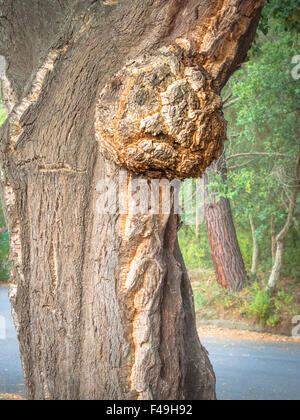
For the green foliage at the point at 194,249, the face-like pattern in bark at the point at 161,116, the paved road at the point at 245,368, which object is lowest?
the paved road at the point at 245,368

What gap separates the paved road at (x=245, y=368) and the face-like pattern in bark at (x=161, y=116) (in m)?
3.59

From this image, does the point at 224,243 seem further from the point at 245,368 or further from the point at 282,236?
the point at 245,368

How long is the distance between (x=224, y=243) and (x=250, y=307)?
5.47 feet

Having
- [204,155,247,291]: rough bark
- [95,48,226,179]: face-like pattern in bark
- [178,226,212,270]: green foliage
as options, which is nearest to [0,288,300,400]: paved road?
[204,155,247,291]: rough bark

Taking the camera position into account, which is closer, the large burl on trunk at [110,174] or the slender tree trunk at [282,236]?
the large burl on trunk at [110,174]

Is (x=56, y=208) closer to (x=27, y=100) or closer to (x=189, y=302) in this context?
(x=27, y=100)

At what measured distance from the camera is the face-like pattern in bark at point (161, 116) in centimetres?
328

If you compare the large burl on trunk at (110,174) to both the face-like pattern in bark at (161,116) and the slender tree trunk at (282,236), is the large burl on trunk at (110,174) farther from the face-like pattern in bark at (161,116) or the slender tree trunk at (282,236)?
the slender tree trunk at (282,236)

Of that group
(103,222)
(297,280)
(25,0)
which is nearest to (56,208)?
(103,222)

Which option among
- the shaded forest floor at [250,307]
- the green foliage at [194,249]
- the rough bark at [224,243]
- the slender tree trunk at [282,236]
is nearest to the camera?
the shaded forest floor at [250,307]

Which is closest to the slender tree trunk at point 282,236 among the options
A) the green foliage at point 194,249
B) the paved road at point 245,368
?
the paved road at point 245,368

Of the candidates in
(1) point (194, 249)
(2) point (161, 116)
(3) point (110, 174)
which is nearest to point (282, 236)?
(1) point (194, 249)

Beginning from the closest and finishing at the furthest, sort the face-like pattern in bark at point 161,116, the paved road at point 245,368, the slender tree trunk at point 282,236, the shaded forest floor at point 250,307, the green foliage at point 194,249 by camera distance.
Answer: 1. the face-like pattern in bark at point 161,116
2. the paved road at point 245,368
3. the shaded forest floor at point 250,307
4. the slender tree trunk at point 282,236
5. the green foliage at point 194,249

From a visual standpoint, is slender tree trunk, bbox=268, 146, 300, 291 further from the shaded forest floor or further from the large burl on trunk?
the large burl on trunk
